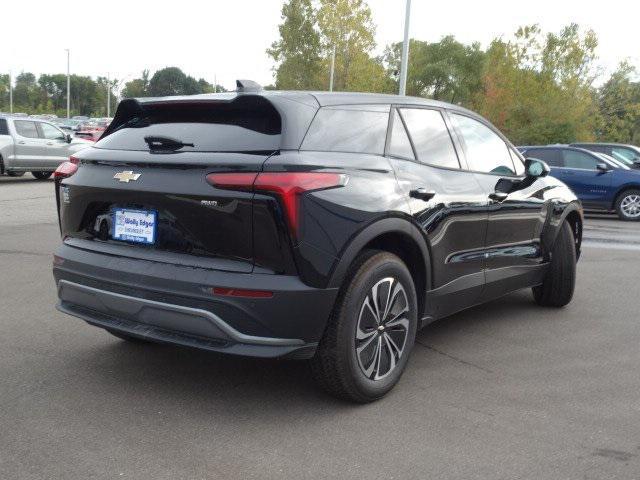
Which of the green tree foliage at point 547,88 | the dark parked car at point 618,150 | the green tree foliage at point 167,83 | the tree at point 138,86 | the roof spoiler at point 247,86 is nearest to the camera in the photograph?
the roof spoiler at point 247,86

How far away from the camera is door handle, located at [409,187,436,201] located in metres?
3.93

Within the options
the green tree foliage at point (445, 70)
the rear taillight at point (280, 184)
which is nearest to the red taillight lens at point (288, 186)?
the rear taillight at point (280, 184)

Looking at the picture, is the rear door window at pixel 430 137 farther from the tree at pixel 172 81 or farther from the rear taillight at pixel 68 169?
the tree at pixel 172 81

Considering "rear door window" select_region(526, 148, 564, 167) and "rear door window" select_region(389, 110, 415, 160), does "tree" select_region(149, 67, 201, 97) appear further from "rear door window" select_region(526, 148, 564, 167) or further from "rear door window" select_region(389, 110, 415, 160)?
"rear door window" select_region(389, 110, 415, 160)

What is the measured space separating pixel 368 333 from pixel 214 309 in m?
0.85

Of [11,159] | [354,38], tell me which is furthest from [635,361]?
[354,38]

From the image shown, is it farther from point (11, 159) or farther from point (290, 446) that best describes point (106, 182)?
point (11, 159)

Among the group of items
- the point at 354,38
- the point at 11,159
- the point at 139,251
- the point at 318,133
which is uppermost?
the point at 354,38

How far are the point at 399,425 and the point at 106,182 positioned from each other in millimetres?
1920

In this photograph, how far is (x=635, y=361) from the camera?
4578mm

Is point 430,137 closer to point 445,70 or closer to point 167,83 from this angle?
point 445,70

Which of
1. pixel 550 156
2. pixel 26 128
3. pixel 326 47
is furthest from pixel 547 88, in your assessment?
pixel 26 128

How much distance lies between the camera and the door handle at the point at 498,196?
15.7 ft

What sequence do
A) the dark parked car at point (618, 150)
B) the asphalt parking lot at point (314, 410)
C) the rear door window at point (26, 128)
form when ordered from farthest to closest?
the rear door window at point (26, 128) < the dark parked car at point (618, 150) < the asphalt parking lot at point (314, 410)
